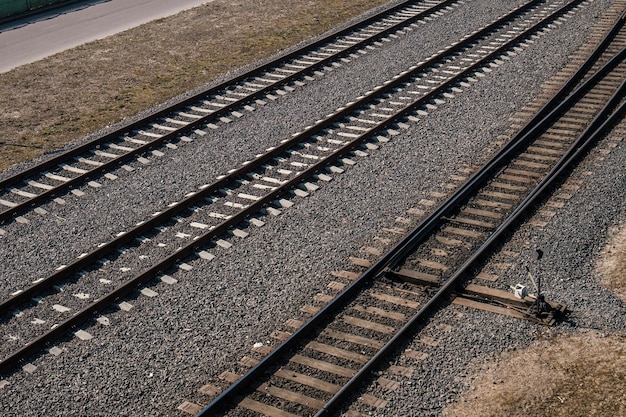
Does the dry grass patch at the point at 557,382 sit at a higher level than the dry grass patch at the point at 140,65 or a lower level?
lower

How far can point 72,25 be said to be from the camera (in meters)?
30.5

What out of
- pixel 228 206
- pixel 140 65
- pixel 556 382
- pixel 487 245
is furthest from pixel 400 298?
pixel 140 65

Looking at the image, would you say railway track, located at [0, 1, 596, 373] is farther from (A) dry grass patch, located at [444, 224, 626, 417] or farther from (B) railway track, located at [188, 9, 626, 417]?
(A) dry grass patch, located at [444, 224, 626, 417]

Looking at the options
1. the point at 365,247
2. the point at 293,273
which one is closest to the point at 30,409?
the point at 293,273

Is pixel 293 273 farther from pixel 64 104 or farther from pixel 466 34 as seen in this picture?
Result: pixel 466 34

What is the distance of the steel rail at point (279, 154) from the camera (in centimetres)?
1395

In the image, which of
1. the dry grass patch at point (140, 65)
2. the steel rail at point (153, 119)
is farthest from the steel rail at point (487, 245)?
the dry grass patch at point (140, 65)

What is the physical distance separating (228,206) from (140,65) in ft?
34.5

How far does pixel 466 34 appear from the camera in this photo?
2548 centimetres

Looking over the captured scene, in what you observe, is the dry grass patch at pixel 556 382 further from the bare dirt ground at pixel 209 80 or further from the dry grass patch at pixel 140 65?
the dry grass patch at pixel 140 65

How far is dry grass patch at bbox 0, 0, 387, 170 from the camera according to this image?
2125cm

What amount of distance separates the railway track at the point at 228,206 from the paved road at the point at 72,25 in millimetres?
11354

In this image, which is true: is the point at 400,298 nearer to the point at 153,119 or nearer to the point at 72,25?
the point at 153,119

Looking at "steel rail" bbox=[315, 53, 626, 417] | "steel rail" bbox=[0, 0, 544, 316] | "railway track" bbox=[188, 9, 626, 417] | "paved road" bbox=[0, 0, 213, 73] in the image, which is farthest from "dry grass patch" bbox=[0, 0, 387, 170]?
"steel rail" bbox=[315, 53, 626, 417]
